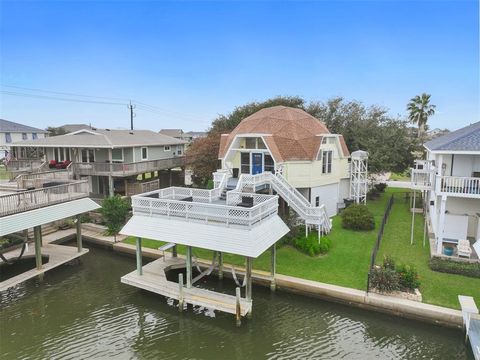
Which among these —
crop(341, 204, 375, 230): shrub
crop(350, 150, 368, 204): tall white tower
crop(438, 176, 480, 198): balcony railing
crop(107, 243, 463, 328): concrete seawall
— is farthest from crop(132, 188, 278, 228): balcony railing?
crop(350, 150, 368, 204): tall white tower

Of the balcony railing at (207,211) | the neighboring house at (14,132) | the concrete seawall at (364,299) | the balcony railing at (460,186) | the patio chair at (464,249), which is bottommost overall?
the concrete seawall at (364,299)

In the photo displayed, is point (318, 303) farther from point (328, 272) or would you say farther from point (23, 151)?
point (23, 151)

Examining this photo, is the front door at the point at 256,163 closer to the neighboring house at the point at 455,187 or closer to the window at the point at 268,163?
the window at the point at 268,163

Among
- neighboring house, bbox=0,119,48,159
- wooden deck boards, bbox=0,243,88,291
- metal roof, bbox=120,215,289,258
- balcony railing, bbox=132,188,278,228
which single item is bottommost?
wooden deck boards, bbox=0,243,88,291

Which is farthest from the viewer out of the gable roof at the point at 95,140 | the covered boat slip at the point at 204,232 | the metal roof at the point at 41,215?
the gable roof at the point at 95,140

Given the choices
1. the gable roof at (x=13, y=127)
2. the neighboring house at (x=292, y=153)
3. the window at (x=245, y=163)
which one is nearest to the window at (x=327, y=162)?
the neighboring house at (x=292, y=153)

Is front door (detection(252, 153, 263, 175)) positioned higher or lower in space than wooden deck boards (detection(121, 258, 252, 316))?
higher

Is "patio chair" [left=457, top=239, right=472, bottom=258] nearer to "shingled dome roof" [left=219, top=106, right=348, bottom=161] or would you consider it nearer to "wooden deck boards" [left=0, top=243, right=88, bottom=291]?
"shingled dome roof" [left=219, top=106, right=348, bottom=161]

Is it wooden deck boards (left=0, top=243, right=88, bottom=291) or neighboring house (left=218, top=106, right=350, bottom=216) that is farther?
neighboring house (left=218, top=106, right=350, bottom=216)
